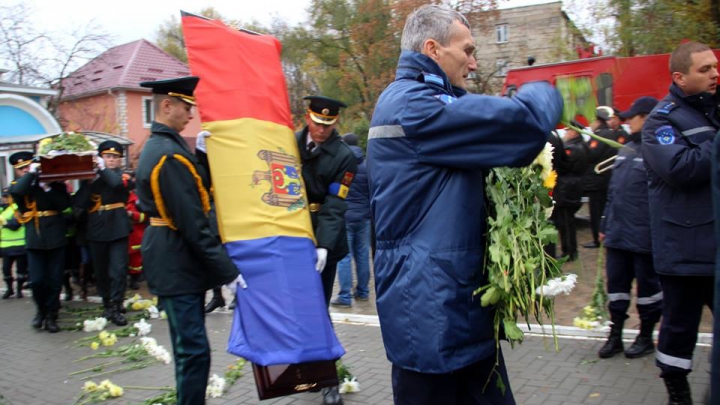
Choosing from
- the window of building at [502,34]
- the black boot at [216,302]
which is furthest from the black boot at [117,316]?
the window of building at [502,34]

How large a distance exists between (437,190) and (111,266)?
21.0 feet

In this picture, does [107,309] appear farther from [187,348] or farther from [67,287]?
[187,348]

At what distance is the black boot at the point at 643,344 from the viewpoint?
521cm

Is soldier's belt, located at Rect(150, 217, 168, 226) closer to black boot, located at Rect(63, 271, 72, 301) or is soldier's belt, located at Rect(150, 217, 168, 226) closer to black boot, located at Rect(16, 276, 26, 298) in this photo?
black boot, located at Rect(63, 271, 72, 301)

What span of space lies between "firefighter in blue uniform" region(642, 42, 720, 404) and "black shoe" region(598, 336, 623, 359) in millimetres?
1196

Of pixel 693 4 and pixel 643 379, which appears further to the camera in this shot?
pixel 693 4

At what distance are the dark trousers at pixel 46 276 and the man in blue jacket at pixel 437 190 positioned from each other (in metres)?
6.26

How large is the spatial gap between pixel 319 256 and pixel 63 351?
12.1 ft

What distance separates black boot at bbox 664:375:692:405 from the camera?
13.3 feet

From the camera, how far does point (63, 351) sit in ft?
21.8

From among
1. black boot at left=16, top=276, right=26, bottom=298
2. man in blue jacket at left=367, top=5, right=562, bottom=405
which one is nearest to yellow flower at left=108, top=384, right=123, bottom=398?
man in blue jacket at left=367, top=5, right=562, bottom=405

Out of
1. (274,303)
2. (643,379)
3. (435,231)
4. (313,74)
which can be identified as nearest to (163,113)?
(274,303)

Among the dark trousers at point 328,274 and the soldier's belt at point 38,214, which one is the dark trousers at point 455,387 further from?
the soldier's belt at point 38,214

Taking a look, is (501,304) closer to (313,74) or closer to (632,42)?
(632,42)
